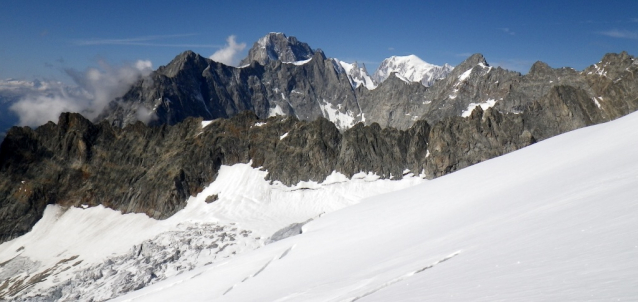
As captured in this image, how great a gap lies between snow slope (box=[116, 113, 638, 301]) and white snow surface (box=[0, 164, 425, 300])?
2196 inches

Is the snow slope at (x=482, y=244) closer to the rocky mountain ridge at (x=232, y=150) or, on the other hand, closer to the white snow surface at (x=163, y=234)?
the white snow surface at (x=163, y=234)

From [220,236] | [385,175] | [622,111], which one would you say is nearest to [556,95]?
[622,111]

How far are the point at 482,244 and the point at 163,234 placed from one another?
81871 mm

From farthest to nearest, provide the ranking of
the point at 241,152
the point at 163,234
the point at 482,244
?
the point at 241,152, the point at 163,234, the point at 482,244

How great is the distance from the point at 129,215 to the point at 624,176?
102160 mm

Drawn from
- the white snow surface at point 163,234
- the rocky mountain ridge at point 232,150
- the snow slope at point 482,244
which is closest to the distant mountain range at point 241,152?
the rocky mountain ridge at point 232,150

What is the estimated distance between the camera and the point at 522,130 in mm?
113438

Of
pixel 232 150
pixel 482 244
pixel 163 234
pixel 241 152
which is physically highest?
pixel 232 150

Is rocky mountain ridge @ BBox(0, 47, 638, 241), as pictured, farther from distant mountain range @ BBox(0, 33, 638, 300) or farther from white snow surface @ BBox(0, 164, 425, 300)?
white snow surface @ BBox(0, 164, 425, 300)

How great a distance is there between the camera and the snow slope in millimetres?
6379

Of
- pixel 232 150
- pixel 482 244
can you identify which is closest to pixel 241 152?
pixel 232 150

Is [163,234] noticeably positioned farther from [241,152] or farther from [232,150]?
[241,152]

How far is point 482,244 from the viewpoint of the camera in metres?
9.59

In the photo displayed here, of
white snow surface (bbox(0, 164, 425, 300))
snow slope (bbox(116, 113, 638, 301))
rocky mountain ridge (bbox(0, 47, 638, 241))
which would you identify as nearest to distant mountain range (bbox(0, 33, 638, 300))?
rocky mountain ridge (bbox(0, 47, 638, 241))
